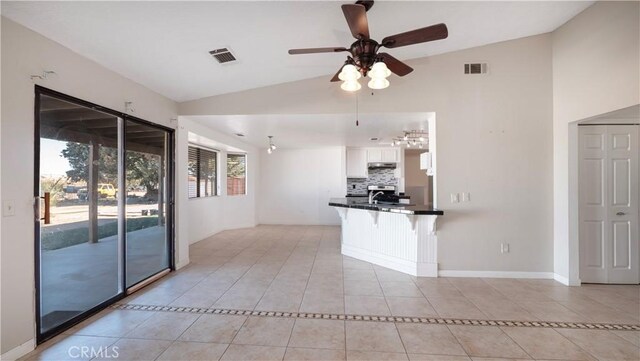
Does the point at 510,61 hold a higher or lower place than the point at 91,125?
higher

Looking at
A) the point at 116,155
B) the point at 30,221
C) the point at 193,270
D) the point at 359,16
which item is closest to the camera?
the point at 359,16

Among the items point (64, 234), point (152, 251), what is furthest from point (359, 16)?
point (152, 251)

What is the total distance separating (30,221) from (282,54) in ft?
8.98

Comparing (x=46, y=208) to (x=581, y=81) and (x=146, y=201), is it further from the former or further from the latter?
(x=581, y=81)

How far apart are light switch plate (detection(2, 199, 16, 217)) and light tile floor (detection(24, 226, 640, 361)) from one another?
1.10 m

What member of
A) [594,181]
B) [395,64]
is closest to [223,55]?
[395,64]

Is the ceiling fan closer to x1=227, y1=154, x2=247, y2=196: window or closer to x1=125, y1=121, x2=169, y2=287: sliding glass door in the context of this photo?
x1=125, y1=121, x2=169, y2=287: sliding glass door

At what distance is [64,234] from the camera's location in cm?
261

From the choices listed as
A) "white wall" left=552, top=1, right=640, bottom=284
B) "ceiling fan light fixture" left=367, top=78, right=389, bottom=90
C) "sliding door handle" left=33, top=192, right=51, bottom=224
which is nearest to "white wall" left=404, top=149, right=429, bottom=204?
"white wall" left=552, top=1, right=640, bottom=284

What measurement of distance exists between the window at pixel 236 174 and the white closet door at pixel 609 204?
6894mm

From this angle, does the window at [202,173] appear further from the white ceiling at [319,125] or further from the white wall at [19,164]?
the white wall at [19,164]

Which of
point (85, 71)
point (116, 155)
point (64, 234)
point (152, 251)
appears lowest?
point (152, 251)

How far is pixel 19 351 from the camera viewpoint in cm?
207

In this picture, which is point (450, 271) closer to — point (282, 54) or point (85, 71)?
point (282, 54)
